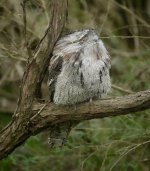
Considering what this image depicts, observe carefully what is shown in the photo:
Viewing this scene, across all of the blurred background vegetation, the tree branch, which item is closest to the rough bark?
the tree branch

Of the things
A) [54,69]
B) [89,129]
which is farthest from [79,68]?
[89,129]

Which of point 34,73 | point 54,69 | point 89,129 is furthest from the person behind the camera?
point 89,129

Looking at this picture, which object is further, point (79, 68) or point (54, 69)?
point (54, 69)

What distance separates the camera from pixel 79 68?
390cm

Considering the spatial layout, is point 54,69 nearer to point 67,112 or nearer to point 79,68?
point 79,68

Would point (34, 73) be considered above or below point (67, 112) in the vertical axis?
above

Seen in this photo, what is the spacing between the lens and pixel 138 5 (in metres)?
8.04

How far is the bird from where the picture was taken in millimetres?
3910

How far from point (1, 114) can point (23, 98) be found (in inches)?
128

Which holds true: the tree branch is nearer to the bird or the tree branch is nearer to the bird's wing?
the bird

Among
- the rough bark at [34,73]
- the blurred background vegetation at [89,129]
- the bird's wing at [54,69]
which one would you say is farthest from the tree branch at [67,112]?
the blurred background vegetation at [89,129]

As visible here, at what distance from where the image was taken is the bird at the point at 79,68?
154 inches

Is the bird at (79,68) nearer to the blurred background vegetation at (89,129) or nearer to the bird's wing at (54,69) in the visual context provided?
the bird's wing at (54,69)

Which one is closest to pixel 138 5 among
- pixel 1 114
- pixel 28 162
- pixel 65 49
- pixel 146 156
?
pixel 1 114
